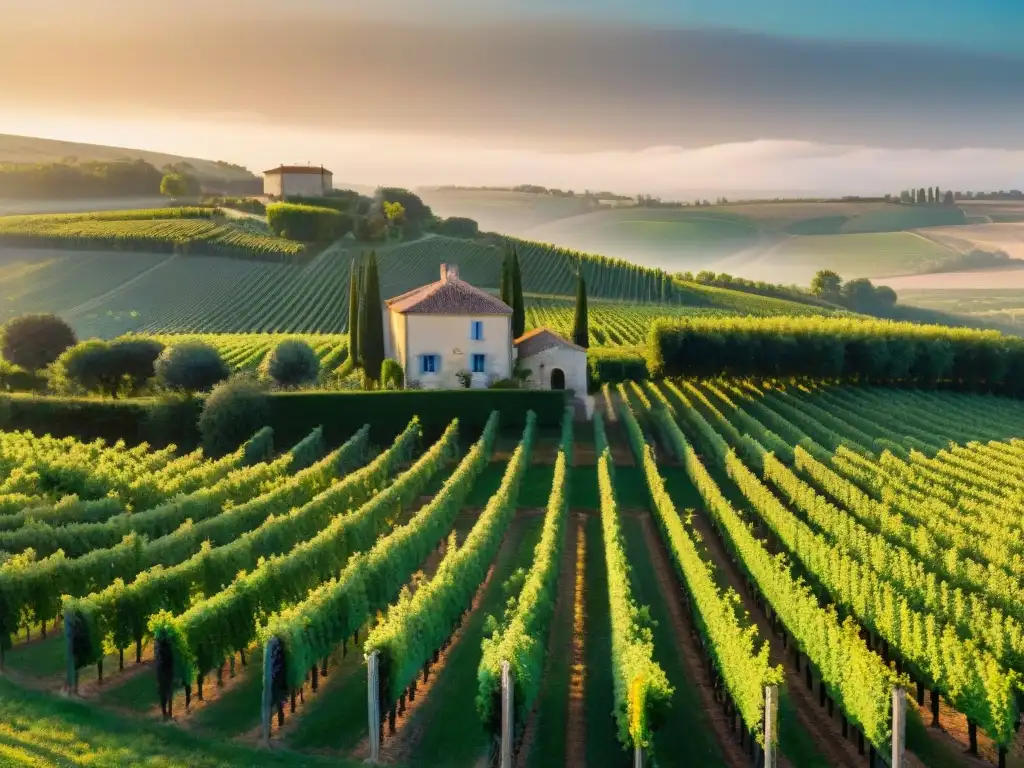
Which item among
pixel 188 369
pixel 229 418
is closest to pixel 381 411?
pixel 229 418

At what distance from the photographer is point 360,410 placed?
1638 inches

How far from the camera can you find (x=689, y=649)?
19953 millimetres

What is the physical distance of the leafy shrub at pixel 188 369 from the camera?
1735 inches

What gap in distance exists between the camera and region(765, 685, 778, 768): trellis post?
13.8 metres

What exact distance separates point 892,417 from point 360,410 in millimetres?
24804

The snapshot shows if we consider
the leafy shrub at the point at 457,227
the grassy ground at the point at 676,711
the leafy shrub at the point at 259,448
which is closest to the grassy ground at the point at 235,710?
the grassy ground at the point at 676,711

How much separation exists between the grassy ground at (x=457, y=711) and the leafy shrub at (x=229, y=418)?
785 inches

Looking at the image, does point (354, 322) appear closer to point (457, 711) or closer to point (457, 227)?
point (457, 711)

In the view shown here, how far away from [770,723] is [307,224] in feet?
325

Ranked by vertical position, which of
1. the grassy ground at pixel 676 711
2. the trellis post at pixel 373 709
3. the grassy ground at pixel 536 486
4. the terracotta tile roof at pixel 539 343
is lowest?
the grassy ground at pixel 676 711

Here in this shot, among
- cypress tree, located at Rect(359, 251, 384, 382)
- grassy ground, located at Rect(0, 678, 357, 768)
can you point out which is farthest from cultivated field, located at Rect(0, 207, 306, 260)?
grassy ground, located at Rect(0, 678, 357, 768)

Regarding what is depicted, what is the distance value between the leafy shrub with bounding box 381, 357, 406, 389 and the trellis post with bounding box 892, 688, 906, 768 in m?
34.7

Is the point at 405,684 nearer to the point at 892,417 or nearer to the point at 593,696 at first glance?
the point at 593,696

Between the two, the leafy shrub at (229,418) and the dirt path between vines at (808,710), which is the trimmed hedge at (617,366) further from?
the dirt path between vines at (808,710)
